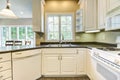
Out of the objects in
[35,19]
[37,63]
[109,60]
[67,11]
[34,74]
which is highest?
[67,11]

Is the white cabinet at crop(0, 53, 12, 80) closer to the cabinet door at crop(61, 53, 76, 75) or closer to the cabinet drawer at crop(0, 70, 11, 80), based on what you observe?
the cabinet drawer at crop(0, 70, 11, 80)

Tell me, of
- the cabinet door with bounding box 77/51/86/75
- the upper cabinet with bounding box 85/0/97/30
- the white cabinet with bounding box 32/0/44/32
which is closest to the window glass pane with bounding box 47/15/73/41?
the white cabinet with bounding box 32/0/44/32

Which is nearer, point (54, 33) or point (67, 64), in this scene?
point (67, 64)

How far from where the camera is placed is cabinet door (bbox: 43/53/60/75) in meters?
3.92

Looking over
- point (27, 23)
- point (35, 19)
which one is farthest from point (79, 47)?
point (27, 23)

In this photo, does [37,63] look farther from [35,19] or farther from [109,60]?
[109,60]

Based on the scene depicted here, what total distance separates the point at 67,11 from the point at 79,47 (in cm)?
159

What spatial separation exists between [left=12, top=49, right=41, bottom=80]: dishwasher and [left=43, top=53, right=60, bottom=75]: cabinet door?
0.19m

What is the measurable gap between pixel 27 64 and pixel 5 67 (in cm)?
74

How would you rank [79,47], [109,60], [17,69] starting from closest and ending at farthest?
1. [109,60]
2. [17,69]
3. [79,47]

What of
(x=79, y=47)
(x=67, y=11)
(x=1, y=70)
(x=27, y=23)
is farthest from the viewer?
(x=27, y=23)

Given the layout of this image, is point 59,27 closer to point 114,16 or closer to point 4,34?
point 114,16

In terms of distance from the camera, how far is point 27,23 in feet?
36.6

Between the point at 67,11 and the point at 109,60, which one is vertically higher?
the point at 67,11
